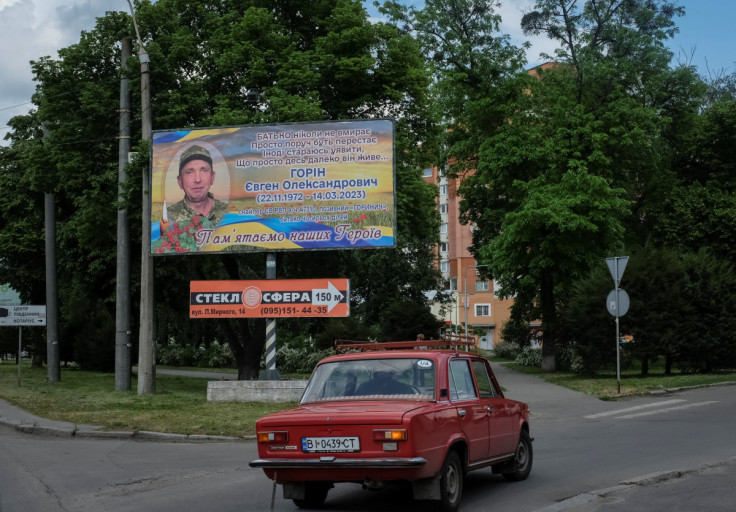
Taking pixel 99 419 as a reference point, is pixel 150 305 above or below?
above

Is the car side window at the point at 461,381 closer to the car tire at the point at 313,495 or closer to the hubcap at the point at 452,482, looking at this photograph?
the hubcap at the point at 452,482

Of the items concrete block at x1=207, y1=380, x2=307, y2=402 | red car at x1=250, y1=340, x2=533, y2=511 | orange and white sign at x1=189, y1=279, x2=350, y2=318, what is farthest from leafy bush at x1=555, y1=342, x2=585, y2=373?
red car at x1=250, y1=340, x2=533, y2=511

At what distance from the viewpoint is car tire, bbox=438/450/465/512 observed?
7508 millimetres

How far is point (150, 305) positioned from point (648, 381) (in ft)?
46.5

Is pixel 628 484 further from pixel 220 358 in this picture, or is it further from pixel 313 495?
pixel 220 358

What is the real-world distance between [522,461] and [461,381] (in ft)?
5.81

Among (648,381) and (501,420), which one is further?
(648,381)

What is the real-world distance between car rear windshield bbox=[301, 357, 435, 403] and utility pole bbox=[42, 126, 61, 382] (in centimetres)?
2339

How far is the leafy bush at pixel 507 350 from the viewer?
52125mm

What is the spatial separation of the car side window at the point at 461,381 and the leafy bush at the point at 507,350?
1684 inches

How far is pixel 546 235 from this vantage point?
32.1 metres

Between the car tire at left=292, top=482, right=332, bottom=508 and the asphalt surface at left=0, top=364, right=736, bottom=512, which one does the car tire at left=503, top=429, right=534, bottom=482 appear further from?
the car tire at left=292, top=482, right=332, bottom=508

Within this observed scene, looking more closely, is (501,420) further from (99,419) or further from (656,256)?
(656,256)

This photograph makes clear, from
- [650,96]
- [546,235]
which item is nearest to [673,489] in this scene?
[546,235]
